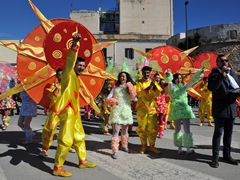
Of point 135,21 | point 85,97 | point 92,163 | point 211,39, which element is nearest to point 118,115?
point 85,97

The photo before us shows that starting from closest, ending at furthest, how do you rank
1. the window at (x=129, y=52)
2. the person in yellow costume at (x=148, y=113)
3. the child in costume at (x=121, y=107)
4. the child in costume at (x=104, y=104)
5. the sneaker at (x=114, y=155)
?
the sneaker at (x=114, y=155), the child in costume at (x=121, y=107), the person in yellow costume at (x=148, y=113), the child in costume at (x=104, y=104), the window at (x=129, y=52)

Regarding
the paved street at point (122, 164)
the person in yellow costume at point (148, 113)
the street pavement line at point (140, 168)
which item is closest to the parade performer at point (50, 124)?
the paved street at point (122, 164)

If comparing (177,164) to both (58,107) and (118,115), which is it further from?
(58,107)

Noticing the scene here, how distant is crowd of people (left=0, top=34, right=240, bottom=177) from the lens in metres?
3.96

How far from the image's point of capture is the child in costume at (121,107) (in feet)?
16.9

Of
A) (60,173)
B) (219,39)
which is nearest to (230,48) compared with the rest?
(219,39)

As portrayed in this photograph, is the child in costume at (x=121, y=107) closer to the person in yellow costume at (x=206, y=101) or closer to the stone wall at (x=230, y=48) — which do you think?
the person in yellow costume at (x=206, y=101)

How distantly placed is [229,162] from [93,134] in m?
3.88

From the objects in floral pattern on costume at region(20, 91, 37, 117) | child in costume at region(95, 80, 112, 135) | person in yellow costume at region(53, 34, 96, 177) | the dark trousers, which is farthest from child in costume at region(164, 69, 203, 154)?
floral pattern on costume at region(20, 91, 37, 117)

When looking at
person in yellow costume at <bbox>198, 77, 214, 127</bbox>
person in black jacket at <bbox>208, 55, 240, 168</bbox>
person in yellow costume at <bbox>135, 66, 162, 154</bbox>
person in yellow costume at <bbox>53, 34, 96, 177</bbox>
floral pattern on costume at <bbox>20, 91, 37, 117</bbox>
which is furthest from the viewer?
person in yellow costume at <bbox>198, 77, 214, 127</bbox>

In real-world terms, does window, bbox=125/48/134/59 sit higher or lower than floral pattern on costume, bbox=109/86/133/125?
higher

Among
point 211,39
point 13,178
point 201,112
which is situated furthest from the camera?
point 211,39

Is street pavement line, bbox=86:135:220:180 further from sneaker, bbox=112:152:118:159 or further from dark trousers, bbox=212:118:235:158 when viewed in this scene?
dark trousers, bbox=212:118:235:158

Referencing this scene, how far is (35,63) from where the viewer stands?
16.5 feet
